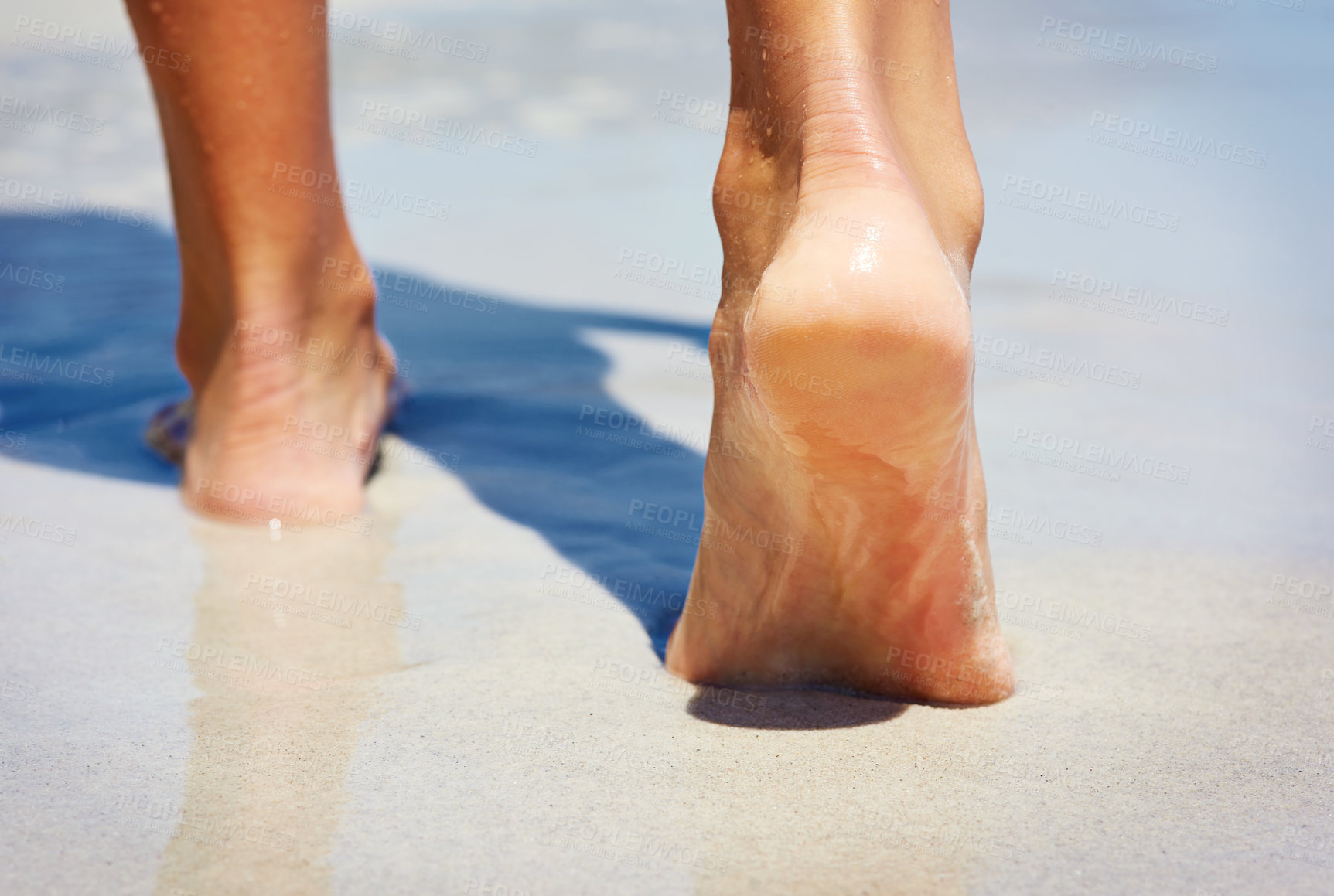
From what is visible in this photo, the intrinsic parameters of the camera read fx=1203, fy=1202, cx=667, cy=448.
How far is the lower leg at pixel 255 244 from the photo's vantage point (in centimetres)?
154

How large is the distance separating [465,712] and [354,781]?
0.44ft

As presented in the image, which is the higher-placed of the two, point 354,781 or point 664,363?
point 354,781

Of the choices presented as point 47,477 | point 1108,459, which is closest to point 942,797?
point 1108,459

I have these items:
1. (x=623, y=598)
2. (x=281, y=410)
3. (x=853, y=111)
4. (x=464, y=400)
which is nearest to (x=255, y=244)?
(x=281, y=410)

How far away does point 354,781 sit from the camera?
35.7 inches

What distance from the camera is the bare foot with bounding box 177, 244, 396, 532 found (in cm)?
155

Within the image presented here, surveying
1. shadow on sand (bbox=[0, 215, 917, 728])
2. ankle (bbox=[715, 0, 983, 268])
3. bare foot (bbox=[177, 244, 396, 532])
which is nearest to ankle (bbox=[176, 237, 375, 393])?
bare foot (bbox=[177, 244, 396, 532])

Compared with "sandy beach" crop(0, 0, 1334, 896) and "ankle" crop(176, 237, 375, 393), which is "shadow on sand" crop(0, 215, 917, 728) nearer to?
"sandy beach" crop(0, 0, 1334, 896)

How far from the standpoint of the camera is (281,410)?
161 cm

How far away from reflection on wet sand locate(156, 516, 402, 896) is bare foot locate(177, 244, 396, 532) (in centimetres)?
5

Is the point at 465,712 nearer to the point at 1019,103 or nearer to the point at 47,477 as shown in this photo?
the point at 47,477

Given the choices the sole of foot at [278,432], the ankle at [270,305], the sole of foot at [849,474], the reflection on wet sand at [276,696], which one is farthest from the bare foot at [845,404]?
the ankle at [270,305]

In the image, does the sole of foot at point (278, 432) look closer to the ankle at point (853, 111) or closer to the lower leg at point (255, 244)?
the lower leg at point (255, 244)

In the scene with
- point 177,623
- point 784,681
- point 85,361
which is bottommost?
point 85,361
